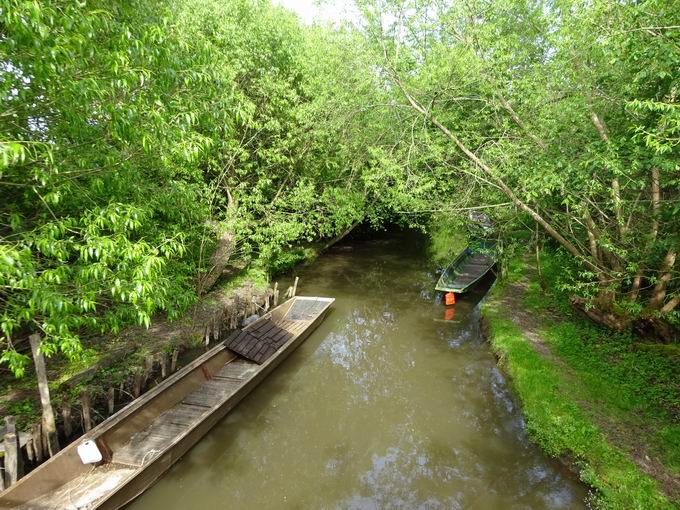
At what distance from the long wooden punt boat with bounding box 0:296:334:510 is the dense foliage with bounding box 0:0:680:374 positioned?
179 cm

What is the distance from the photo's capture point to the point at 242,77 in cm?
1354

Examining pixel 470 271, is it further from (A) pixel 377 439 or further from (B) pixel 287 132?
(A) pixel 377 439

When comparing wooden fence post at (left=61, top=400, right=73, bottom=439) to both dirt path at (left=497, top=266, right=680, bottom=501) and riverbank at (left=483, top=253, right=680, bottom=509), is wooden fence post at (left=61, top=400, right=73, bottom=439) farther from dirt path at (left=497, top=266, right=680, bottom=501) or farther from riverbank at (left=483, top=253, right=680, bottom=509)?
dirt path at (left=497, top=266, right=680, bottom=501)

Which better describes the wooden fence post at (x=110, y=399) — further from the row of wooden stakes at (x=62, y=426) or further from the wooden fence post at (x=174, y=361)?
the wooden fence post at (x=174, y=361)

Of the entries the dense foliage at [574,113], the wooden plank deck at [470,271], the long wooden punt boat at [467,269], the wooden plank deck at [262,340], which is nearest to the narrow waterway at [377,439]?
the wooden plank deck at [262,340]

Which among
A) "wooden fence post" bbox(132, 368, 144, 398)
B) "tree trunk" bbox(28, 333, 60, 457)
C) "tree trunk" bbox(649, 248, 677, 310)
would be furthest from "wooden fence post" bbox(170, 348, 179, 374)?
"tree trunk" bbox(649, 248, 677, 310)

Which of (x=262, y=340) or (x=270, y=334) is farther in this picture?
(x=270, y=334)

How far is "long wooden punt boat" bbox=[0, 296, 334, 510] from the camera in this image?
6.07m

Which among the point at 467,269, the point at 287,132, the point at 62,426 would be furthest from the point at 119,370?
the point at 467,269

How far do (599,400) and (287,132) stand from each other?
12.4 m

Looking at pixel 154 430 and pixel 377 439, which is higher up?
pixel 154 430

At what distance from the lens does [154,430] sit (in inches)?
305

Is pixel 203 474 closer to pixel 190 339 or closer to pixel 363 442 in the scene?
pixel 363 442

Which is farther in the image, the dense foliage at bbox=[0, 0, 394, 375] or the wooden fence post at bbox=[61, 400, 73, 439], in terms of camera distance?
the wooden fence post at bbox=[61, 400, 73, 439]
